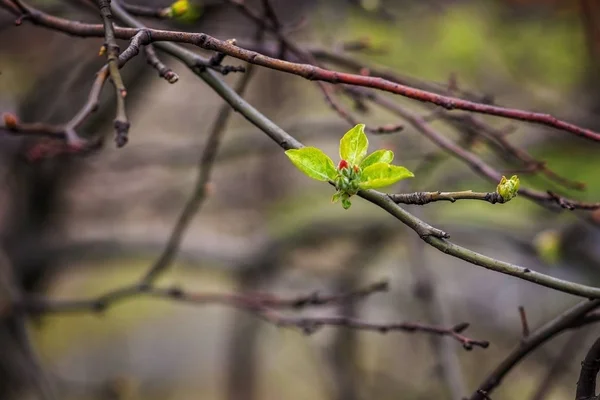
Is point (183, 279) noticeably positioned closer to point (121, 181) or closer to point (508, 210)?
point (121, 181)

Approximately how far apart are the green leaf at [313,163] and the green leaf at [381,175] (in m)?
0.04

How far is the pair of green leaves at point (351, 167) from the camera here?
672 mm

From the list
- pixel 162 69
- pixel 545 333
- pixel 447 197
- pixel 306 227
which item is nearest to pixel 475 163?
pixel 545 333

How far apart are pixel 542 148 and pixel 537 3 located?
860mm

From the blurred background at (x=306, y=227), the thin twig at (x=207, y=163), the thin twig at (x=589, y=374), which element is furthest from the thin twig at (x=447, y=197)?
the blurred background at (x=306, y=227)

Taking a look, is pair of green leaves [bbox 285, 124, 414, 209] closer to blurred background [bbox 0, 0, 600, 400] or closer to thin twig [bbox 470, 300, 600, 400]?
thin twig [bbox 470, 300, 600, 400]

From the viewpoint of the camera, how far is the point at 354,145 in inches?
28.2

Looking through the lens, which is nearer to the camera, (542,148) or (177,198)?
(542,148)

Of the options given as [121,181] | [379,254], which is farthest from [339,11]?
[121,181]

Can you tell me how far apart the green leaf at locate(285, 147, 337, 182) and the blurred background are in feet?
2.91

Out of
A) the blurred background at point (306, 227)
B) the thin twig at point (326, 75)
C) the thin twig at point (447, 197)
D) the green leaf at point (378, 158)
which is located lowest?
the thin twig at point (447, 197)

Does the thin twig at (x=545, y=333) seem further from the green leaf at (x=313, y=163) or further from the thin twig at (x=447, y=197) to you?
the green leaf at (x=313, y=163)

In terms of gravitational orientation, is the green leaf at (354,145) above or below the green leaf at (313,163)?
above

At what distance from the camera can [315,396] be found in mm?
3789
